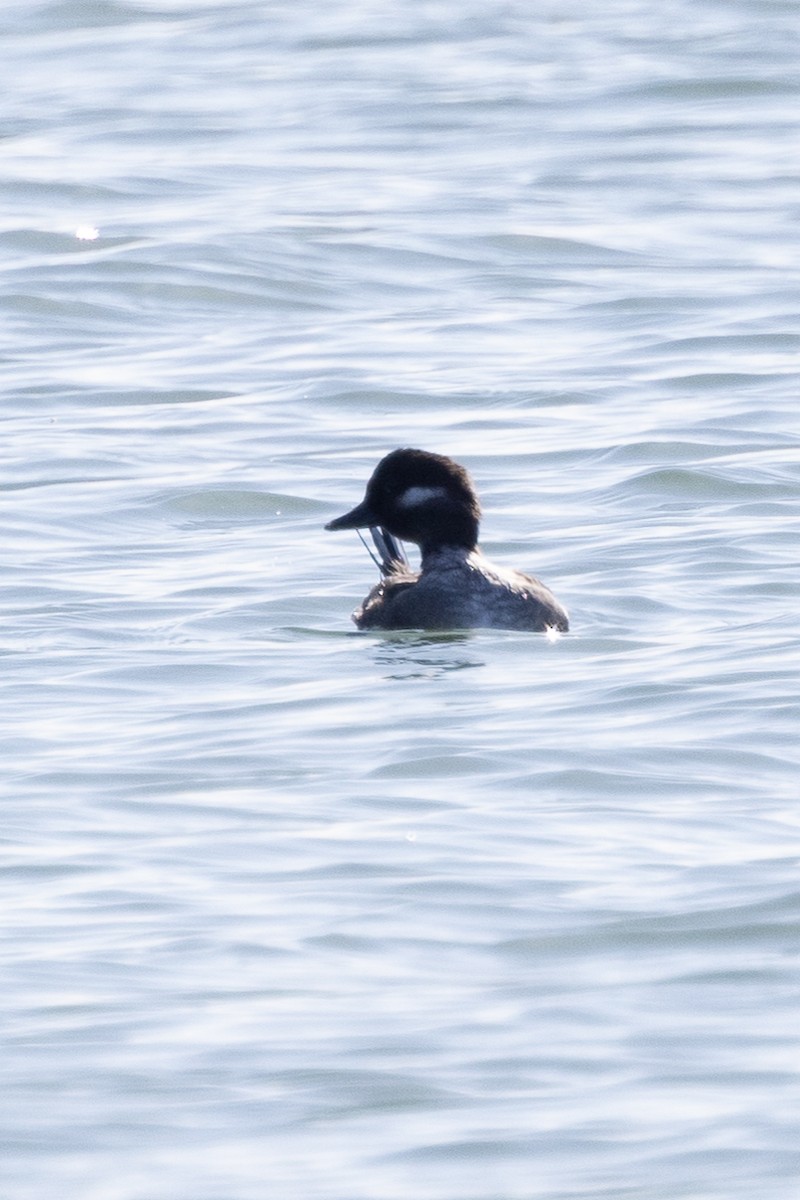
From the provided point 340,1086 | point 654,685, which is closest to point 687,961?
point 340,1086

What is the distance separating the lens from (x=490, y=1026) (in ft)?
21.5

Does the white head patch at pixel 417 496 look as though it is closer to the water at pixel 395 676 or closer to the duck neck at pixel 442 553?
the duck neck at pixel 442 553

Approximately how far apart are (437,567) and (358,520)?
810mm

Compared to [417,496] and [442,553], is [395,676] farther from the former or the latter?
[417,496]

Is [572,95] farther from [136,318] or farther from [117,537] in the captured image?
[117,537]

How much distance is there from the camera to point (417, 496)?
40.2 ft

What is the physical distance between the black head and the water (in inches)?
20.8

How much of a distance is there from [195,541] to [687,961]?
23.6 ft

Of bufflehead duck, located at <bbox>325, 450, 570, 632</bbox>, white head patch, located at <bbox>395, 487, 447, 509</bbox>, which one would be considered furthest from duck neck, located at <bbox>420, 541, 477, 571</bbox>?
white head patch, located at <bbox>395, 487, 447, 509</bbox>

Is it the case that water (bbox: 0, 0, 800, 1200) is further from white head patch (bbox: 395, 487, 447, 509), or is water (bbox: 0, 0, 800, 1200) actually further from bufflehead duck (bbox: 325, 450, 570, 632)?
white head patch (bbox: 395, 487, 447, 509)

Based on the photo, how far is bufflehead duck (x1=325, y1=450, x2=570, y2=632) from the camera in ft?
37.6

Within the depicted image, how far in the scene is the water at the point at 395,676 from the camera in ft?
20.3

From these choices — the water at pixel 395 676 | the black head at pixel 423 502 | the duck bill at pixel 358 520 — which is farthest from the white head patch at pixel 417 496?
the water at pixel 395 676

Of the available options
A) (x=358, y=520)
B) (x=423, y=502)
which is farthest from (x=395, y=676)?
(x=358, y=520)
